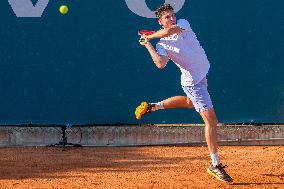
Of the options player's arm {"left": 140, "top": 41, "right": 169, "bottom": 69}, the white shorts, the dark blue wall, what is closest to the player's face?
player's arm {"left": 140, "top": 41, "right": 169, "bottom": 69}

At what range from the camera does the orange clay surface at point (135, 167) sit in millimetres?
5617

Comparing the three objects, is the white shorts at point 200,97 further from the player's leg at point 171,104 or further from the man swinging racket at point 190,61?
the player's leg at point 171,104

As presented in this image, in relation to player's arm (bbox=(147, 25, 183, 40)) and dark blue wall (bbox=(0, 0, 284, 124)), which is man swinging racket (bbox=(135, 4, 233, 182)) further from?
dark blue wall (bbox=(0, 0, 284, 124))

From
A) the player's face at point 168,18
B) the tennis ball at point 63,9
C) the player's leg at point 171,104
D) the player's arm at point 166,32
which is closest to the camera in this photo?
the player's arm at point 166,32

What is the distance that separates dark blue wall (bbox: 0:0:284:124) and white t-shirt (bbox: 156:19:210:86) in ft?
8.14

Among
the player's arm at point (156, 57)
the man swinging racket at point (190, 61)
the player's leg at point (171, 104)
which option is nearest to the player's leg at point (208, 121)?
the man swinging racket at point (190, 61)

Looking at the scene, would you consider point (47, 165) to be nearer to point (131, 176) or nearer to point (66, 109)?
point (131, 176)

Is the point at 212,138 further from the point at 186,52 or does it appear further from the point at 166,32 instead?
the point at 166,32

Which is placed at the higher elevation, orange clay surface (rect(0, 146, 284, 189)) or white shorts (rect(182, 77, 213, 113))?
white shorts (rect(182, 77, 213, 113))

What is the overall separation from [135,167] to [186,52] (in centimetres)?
160

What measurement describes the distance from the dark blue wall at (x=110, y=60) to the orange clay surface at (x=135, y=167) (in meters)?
0.62

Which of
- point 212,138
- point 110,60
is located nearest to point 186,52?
point 212,138

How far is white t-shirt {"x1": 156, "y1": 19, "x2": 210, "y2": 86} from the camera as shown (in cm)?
574

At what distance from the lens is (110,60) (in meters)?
8.34
